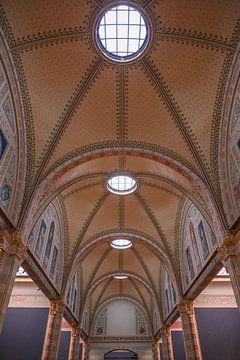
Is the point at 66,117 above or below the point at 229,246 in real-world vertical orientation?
above

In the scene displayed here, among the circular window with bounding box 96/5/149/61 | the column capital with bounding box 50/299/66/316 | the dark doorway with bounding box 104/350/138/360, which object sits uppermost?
the circular window with bounding box 96/5/149/61

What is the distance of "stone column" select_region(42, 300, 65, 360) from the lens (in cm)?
1278

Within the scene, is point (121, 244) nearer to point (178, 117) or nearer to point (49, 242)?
point (49, 242)

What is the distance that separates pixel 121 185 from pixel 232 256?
731 centimetres

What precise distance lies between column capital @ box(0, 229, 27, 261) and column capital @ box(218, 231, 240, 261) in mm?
6236

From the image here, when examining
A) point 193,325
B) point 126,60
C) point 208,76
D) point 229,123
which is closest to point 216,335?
point 193,325

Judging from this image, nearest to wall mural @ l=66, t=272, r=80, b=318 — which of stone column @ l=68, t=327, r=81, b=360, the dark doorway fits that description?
stone column @ l=68, t=327, r=81, b=360

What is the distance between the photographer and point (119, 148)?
36.7 feet

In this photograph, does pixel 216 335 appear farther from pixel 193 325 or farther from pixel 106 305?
pixel 106 305

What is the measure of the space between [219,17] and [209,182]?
16.8 ft

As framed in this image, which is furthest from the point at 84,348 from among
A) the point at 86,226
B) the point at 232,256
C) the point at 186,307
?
the point at 232,256

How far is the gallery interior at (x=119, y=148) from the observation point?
8195 millimetres

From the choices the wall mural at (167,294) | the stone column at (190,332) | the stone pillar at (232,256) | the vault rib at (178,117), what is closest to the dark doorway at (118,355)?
the wall mural at (167,294)

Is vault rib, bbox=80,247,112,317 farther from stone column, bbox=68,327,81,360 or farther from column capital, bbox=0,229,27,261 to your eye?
column capital, bbox=0,229,27,261
